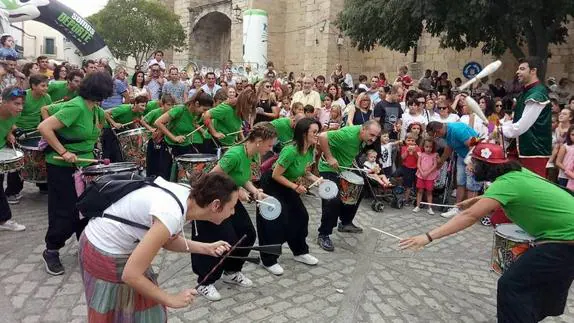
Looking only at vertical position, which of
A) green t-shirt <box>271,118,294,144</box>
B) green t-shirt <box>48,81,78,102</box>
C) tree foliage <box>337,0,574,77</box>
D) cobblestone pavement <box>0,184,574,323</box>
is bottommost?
cobblestone pavement <box>0,184,574,323</box>

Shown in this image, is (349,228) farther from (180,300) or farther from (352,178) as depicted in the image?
(180,300)

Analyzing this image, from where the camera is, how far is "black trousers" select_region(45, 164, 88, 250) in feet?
14.6

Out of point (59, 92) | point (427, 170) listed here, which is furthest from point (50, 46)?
point (427, 170)

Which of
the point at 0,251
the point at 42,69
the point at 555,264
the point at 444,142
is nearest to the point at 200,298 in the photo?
the point at 0,251

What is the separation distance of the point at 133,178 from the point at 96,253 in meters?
0.49

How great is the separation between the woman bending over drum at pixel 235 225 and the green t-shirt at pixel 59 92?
13.2ft

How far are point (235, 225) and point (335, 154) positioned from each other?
1.81m

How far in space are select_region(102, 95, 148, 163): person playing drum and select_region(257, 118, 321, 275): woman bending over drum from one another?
127 inches

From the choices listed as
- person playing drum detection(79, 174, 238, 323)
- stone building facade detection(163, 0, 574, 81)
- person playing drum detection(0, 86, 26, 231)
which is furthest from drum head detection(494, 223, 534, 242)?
stone building facade detection(163, 0, 574, 81)

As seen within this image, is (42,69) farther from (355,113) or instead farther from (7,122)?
(355,113)

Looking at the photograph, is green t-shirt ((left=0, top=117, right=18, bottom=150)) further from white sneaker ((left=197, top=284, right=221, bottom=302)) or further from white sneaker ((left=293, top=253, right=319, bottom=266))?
white sneaker ((left=293, top=253, right=319, bottom=266))

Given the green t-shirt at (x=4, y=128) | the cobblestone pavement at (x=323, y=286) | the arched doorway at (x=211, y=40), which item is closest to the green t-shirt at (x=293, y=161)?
the cobblestone pavement at (x=323, y=286)

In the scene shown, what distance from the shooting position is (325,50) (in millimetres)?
23750

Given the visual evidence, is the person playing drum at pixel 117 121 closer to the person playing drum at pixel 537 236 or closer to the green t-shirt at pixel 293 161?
the green t-shirt at pixel 293 161
